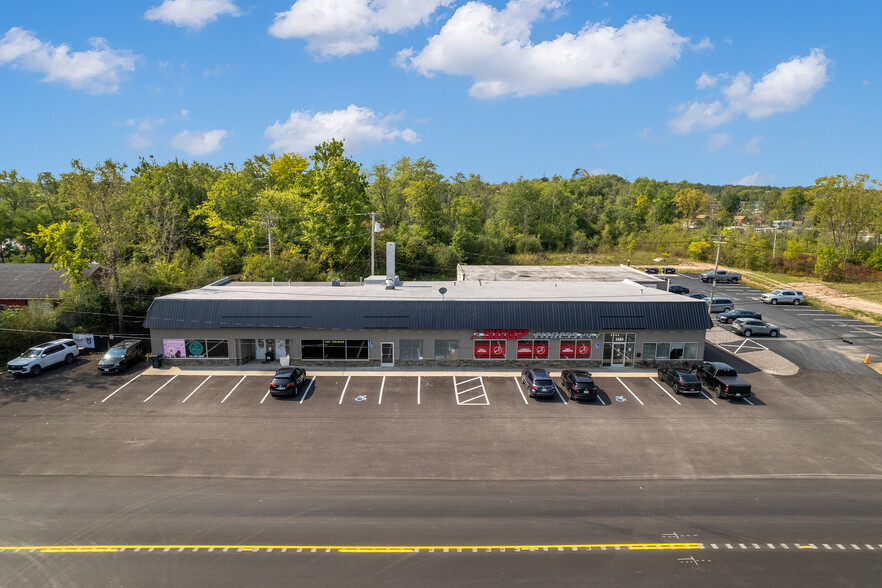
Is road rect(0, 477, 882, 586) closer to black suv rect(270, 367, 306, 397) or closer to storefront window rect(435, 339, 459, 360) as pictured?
black suv rect(270, 367, 306, 397)

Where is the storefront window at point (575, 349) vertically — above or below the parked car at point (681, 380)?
above

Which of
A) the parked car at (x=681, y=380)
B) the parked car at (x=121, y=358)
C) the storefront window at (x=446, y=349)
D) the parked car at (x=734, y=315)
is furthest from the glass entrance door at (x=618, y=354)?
the parked car at (x=121, y=358)

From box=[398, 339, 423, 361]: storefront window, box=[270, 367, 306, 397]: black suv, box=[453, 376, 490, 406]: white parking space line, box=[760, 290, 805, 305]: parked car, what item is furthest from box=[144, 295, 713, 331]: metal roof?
box=[760, 290, 805, 305]: parked car

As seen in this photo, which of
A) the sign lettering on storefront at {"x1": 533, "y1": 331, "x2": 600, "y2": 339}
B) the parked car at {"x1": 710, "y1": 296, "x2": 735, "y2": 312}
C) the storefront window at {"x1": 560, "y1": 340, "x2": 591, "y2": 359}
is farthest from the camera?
the parked car at {"x1": 710, "y1": 296, "x2": 735, "y2": 312}

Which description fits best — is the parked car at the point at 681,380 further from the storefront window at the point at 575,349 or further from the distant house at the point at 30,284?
the distant house at the point at 30,284

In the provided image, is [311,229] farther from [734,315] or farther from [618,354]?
[734,315]

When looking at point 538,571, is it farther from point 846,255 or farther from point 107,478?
point 846,255

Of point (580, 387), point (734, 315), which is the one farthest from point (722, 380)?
point (734, 315)
